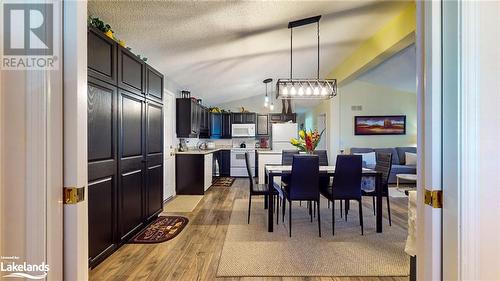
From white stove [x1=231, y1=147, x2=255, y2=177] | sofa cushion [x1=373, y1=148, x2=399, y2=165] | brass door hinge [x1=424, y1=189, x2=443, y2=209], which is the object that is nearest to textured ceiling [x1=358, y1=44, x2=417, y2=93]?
sofa cushion [x1=373, y1=148, x2=399, y2=165]

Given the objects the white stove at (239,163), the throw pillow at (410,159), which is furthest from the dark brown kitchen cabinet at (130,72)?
the throw pillow at (410,159)

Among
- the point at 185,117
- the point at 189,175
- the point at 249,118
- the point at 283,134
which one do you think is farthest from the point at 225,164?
the point at 185,117

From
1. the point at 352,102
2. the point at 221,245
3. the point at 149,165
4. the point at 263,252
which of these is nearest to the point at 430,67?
the point at 263,252

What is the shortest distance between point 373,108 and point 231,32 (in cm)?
519

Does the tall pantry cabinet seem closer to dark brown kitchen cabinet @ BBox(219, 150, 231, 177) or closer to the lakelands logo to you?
the lakelands logo

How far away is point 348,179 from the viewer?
309cm

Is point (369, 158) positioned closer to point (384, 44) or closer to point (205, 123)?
point (384, 44)

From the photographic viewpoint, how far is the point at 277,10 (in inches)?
113

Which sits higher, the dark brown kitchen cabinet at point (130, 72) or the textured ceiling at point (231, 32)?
the textured ceiling at point (231, 32)

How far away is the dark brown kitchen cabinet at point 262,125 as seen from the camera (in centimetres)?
812

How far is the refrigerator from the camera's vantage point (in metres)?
7.46

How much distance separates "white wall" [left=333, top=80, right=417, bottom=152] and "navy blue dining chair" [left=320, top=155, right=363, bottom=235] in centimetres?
390

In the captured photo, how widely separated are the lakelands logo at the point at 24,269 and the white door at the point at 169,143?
12.3 ft
